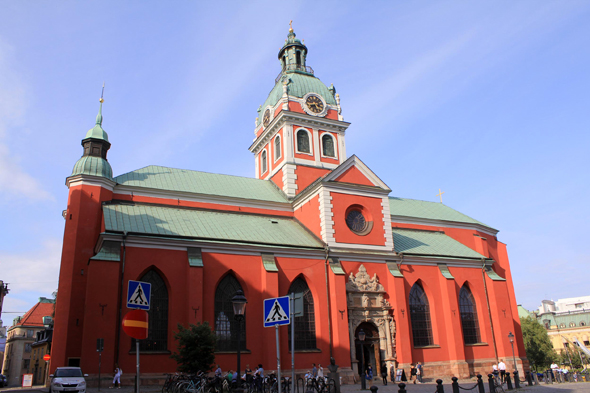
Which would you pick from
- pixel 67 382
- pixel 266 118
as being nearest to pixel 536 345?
pixel 266 118

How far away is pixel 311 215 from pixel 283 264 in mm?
5216

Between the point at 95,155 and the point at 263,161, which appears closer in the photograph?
the point at 95,155

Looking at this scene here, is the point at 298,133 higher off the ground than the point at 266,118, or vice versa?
the point at 266,118

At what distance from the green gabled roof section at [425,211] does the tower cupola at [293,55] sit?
14.2 meters

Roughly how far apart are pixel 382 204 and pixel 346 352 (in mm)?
10570

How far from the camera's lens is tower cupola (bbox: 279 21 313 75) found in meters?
40.9

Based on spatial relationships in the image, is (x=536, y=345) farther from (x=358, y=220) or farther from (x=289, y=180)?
(x=289, y=180)

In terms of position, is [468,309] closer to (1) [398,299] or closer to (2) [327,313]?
(1) [398,299]

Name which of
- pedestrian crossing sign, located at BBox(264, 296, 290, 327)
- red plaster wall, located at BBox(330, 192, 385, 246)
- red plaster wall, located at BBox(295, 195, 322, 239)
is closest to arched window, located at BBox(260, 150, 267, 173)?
red plaster wall, located at BBox(295, 195, 322, 239)

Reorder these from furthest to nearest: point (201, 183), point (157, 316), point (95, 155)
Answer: point (201, 183)
point (95, 155)
point (157, 316)

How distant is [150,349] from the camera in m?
22.4

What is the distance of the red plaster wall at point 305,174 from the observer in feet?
114

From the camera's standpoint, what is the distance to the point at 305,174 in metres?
35.4

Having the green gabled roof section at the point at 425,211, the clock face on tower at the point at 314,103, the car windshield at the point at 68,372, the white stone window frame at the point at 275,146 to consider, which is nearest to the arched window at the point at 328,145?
the clock face on tower at the point at 314,103
